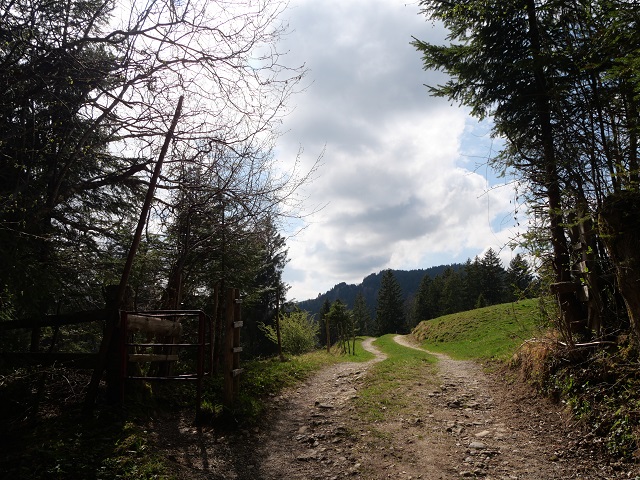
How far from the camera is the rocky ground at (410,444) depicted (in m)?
5.00

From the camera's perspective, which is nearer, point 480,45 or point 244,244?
point 480,45

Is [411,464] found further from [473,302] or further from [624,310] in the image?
[473,302]

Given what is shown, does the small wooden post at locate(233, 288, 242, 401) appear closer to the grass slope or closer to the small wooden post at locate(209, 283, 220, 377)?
the small wooden post at locate(209, 283, 220, 377)

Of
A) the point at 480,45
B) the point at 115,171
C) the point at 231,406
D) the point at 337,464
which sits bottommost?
the point at 337,464

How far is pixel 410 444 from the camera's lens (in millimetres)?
5969

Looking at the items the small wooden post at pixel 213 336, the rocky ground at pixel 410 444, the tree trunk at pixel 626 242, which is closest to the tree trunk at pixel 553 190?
the rocky ground at pixel 410 444

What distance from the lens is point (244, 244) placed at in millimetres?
10867

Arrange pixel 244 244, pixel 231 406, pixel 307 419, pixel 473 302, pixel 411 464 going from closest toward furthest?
pixel 411 464 < pixel 231 406 < pixel 307 419 < pixel 244 244 < pixel 473 302

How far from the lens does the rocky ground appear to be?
500 centimetres

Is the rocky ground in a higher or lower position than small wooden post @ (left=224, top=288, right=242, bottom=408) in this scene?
lower

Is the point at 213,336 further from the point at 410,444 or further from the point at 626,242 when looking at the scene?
the point at 626,242

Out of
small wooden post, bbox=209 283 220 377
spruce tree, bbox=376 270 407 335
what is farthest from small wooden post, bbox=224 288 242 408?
spruce tree, bbox=376 270 407 335

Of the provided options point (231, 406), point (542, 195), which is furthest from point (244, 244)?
point (542, 195)

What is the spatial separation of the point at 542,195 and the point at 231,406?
297 inches
